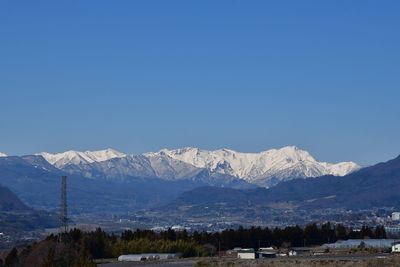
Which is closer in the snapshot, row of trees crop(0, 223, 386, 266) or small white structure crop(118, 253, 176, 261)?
small white structure crop(118, 253, 176, 261)

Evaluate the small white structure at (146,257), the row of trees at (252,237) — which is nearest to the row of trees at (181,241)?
the row of trees at (252,237)

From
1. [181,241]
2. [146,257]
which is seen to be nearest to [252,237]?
[181,241]

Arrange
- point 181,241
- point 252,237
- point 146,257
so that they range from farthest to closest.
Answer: point 252,237, point 181,241, point 146,257

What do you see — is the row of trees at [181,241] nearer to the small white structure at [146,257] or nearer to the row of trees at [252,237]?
the row of trees at [252,237]

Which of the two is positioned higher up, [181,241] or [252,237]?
[252,237]

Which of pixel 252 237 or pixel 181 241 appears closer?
pixel 181 241

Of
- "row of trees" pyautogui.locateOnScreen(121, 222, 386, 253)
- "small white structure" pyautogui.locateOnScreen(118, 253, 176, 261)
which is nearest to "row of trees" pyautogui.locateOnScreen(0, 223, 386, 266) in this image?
"row of trees" pyautogui.locateOnScreen(121, 222, 386, 253)

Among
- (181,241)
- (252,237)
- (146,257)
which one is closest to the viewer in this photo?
(146,257)

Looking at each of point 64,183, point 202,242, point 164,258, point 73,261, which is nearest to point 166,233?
point 202,242

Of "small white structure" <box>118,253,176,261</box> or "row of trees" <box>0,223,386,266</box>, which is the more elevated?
"row of trees" <box>0,223,386,266</box>

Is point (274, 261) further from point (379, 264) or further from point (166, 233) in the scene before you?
point (166, 233)

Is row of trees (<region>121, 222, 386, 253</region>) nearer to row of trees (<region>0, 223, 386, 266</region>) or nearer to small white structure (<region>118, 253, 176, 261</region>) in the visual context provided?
row of trees (<region>0, 223, 386, 266</region>)

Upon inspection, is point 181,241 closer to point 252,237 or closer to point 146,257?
point 146,257

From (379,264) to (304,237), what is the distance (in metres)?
67.6
